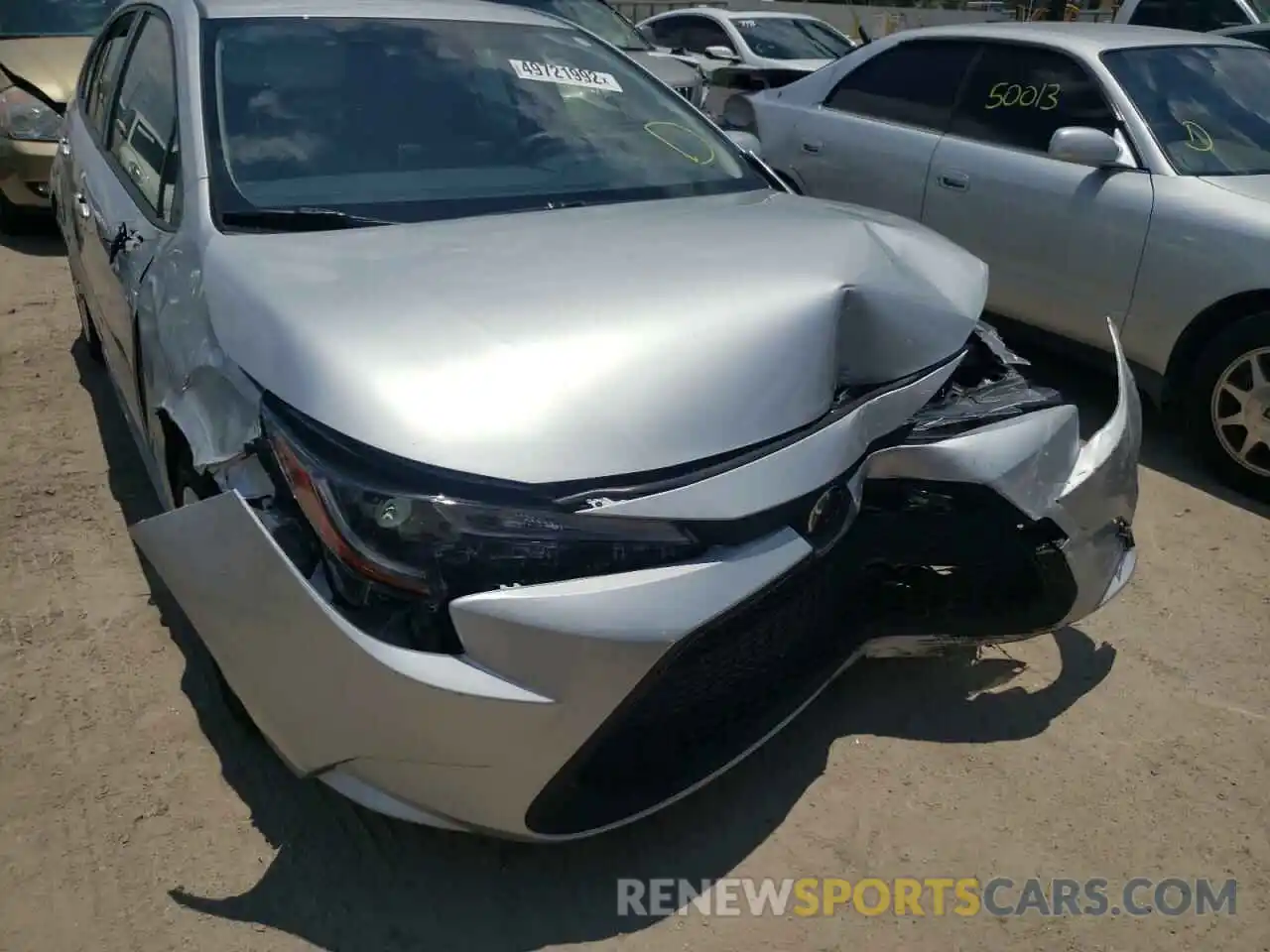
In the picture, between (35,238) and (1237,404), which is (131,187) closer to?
(1237,404)

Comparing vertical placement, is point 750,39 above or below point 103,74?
below

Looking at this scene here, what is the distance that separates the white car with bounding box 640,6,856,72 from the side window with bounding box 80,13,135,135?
297 inches

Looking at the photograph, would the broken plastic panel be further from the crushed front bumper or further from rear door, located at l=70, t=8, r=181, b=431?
rear door, located at l=70, t=8, r=181, b=431

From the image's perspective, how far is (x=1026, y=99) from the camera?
16.0 feet

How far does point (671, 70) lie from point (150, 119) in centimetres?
584

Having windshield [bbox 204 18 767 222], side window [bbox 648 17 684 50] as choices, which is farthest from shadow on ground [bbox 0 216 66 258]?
side window [bbox 648 17 684 50]

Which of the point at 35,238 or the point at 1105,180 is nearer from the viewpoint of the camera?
the point at 1105,180

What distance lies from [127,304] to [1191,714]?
10.0 feet

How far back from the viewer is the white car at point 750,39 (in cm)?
1127

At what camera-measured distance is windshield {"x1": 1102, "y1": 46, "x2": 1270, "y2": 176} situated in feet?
14.2

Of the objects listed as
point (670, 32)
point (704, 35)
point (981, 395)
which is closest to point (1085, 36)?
point (981, 395)

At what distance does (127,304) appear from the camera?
9.69 ft

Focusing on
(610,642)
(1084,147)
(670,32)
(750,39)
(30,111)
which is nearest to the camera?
(610,642)

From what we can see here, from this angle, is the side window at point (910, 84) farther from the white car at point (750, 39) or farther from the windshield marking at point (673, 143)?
the white car at point (750, 39)
